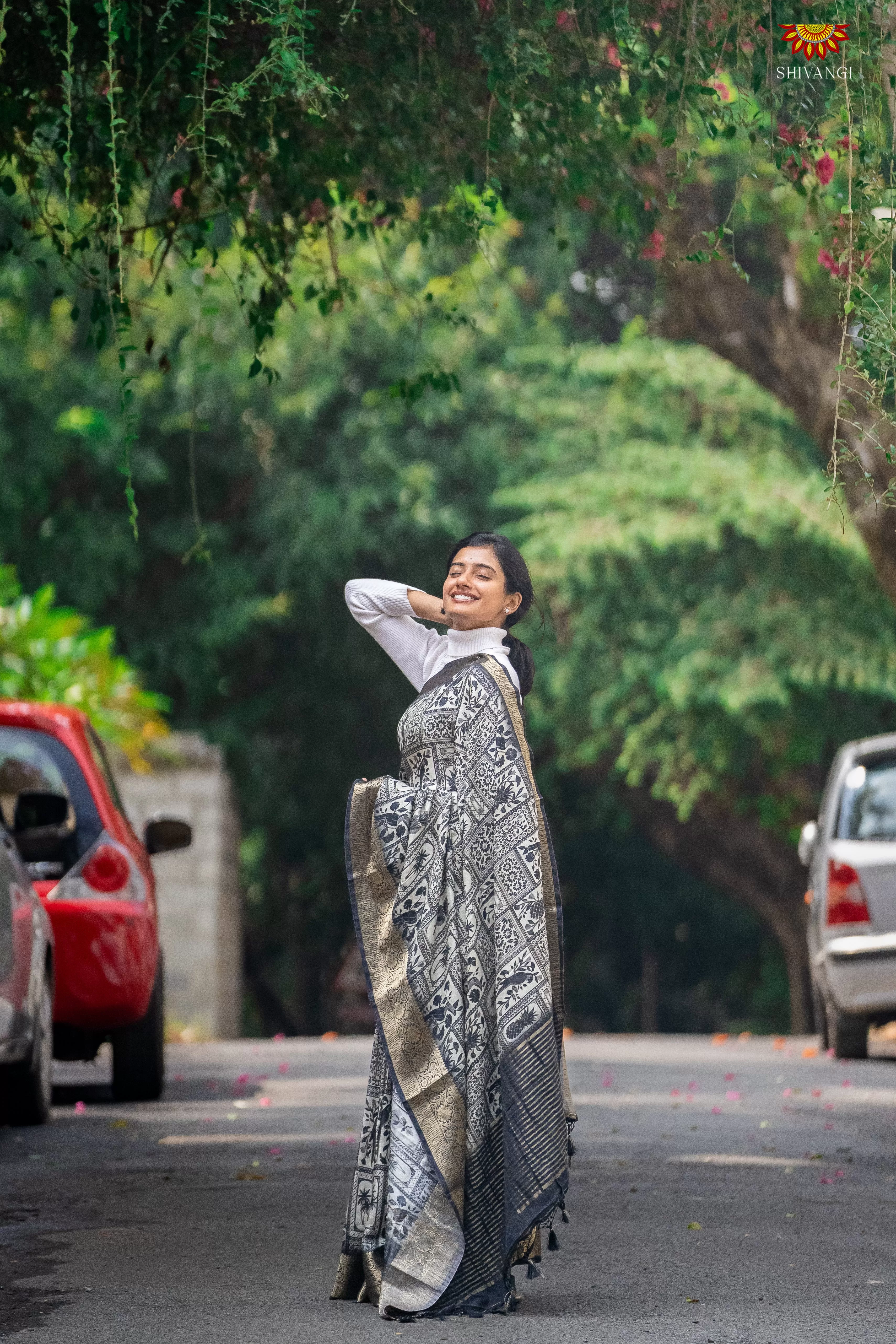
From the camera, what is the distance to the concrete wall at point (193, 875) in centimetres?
1719

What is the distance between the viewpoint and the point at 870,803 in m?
11.8

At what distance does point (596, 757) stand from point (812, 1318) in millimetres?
16373

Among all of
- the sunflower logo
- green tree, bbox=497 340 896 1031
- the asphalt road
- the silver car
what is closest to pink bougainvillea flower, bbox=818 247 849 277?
the sunflower logo

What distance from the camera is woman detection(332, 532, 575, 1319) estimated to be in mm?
4969

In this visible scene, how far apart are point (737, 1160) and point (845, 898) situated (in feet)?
12.9

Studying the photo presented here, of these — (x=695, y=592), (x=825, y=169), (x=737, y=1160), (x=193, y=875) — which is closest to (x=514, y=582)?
(x=825, y=169)

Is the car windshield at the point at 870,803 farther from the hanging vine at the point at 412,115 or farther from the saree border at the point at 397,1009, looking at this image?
the saree border at the point at 397,1009

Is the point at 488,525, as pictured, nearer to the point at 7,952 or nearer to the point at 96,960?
the point at 96,960

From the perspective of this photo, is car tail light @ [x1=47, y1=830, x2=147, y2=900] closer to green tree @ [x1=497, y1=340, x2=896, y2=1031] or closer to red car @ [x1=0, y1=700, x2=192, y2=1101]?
red car @ [x1=0, y1=700, x2=192, y2=1101]

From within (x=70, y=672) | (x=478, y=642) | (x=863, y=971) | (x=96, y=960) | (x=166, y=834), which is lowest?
(x=863, y=971)

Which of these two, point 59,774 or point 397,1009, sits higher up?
point 59,774

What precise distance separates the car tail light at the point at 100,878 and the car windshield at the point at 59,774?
7 cm

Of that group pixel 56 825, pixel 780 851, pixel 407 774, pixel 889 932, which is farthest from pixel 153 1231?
pixel 780 851

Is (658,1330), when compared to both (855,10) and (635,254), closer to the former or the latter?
(855,10)
